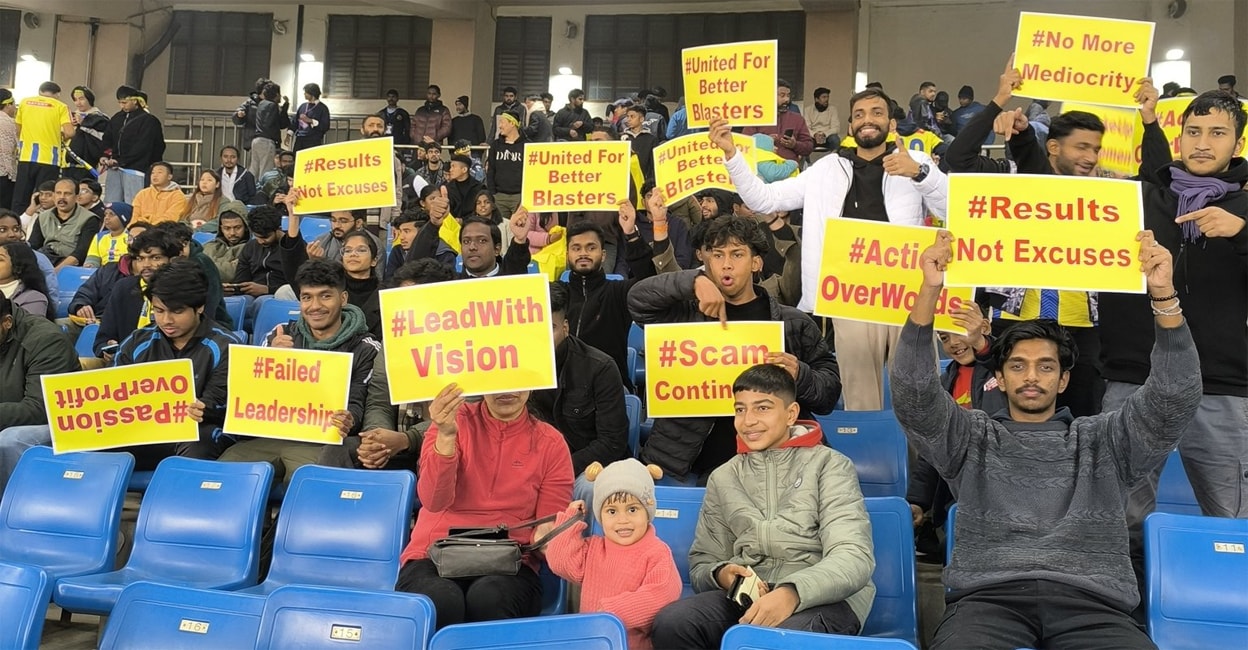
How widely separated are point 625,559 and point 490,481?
0.67m

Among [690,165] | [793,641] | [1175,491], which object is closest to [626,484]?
[793,641]

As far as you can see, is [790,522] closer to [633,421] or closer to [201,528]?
[633,421]

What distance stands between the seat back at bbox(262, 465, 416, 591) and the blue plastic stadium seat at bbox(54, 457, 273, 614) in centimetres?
13

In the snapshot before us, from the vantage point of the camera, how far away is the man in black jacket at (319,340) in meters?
4.54

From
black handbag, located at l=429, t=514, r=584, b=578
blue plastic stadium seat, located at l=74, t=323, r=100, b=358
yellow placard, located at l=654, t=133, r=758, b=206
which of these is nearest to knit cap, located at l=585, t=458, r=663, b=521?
black handbag, located at l=429, t=514, r=584, b=578

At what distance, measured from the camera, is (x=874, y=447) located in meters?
4.20

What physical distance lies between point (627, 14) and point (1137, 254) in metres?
15.9

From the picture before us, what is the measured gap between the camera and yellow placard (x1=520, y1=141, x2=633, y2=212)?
17.8 ft

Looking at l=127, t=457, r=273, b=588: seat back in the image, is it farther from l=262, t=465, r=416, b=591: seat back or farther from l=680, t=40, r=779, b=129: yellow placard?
l=680, t=40, r=779, b=129: yellow placard

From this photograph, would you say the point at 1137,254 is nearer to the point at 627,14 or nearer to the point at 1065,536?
the point at 1065,536

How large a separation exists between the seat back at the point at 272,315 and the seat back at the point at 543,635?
13.3 ft

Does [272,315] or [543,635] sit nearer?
[543,635]

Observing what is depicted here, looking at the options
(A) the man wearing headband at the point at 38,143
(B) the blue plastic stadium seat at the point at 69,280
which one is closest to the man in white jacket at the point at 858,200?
(B) the blue plastic stadium seat at the point at 69,280

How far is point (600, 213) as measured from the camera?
714cm
